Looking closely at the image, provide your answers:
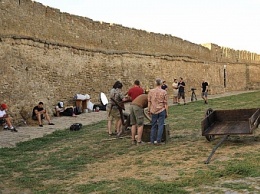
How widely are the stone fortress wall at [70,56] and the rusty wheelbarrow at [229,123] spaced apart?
22.9 feet

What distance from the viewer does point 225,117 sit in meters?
8.91

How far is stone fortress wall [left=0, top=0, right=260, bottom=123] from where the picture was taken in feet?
43.2

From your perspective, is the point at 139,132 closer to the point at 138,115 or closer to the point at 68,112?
the point at 138,115

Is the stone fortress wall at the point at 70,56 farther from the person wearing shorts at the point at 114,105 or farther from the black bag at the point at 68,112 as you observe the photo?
the person wearing shorts at the point at 114,105

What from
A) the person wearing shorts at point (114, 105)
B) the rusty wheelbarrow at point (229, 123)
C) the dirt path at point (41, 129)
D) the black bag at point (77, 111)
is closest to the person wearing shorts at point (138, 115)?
the person wearing shorts at point (114, 105)

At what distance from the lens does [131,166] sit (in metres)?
6.73

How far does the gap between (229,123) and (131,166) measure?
2939mm

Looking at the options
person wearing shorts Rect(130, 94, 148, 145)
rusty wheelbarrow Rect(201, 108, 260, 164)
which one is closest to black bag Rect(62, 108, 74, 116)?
person wearing shorts Rect(130, 94, 148, 145)

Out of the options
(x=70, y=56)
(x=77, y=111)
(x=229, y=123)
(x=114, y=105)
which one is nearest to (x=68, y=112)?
(x=77, y=111)

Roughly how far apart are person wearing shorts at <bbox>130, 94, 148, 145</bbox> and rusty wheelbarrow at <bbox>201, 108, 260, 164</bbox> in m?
1.43

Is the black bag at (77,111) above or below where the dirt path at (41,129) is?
above

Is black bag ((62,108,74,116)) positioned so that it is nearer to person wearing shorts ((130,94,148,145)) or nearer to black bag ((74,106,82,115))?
black bag ((74,106,82,115))

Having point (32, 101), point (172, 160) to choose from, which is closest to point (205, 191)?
point (172, 160)

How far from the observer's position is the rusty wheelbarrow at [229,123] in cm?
760
